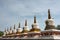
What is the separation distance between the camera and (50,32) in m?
22.5

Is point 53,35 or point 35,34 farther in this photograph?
point 35,34

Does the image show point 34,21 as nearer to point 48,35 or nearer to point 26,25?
point 26,25

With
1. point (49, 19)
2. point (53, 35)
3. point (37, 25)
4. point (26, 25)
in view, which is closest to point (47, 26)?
point (49, 19)

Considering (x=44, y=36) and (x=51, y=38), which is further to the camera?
(x=44, y=36)

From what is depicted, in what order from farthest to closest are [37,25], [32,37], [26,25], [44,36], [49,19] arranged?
[26,25] → [37,25] → [32,37] → [49,19] → [44,36]

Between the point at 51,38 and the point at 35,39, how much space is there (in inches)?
190

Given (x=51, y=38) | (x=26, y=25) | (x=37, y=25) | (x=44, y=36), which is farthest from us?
(x=26, y=25)

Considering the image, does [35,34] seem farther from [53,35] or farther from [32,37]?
[53,35]

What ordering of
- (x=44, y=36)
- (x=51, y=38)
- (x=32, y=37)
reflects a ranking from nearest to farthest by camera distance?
(x=51, y=38), (x=44, y=36), (x=32, y=37)

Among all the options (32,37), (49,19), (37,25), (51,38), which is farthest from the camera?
(37,25)

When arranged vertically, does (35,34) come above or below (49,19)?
below

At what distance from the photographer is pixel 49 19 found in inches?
973

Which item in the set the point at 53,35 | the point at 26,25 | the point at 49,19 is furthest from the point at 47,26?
the point at 26,25

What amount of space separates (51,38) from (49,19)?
4171mm
